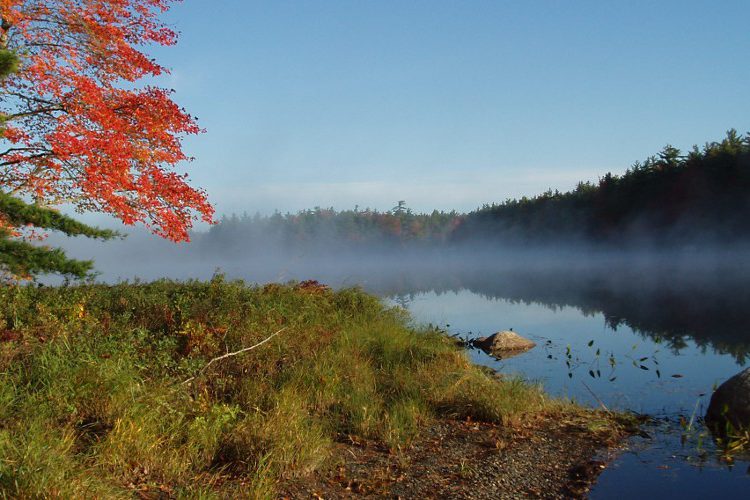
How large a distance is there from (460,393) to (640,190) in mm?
60617

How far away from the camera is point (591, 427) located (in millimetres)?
8336

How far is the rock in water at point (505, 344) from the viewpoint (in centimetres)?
1536

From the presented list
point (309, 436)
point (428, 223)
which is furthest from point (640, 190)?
point (428, 223)

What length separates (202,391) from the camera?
8031mm

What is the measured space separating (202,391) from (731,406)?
8.10 meters

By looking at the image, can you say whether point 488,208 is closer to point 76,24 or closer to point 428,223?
point 428,223

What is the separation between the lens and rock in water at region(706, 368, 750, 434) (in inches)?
324

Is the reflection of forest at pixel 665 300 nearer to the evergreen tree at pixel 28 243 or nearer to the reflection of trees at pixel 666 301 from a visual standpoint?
the reflection of trees at pixel 666 301

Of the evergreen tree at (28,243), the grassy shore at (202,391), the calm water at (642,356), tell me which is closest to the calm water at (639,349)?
the calm water at (642,356)

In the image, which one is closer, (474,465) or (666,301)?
(474,465)

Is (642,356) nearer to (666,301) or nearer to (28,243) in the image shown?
(666,301)

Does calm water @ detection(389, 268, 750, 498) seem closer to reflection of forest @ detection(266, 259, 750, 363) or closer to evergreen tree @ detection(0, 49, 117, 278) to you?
reflection of forest @ detection(266, 259, 750, 363)

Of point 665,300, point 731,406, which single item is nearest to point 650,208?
point 665,300

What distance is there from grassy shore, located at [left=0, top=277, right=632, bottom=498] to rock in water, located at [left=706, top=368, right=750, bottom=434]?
1744mm
